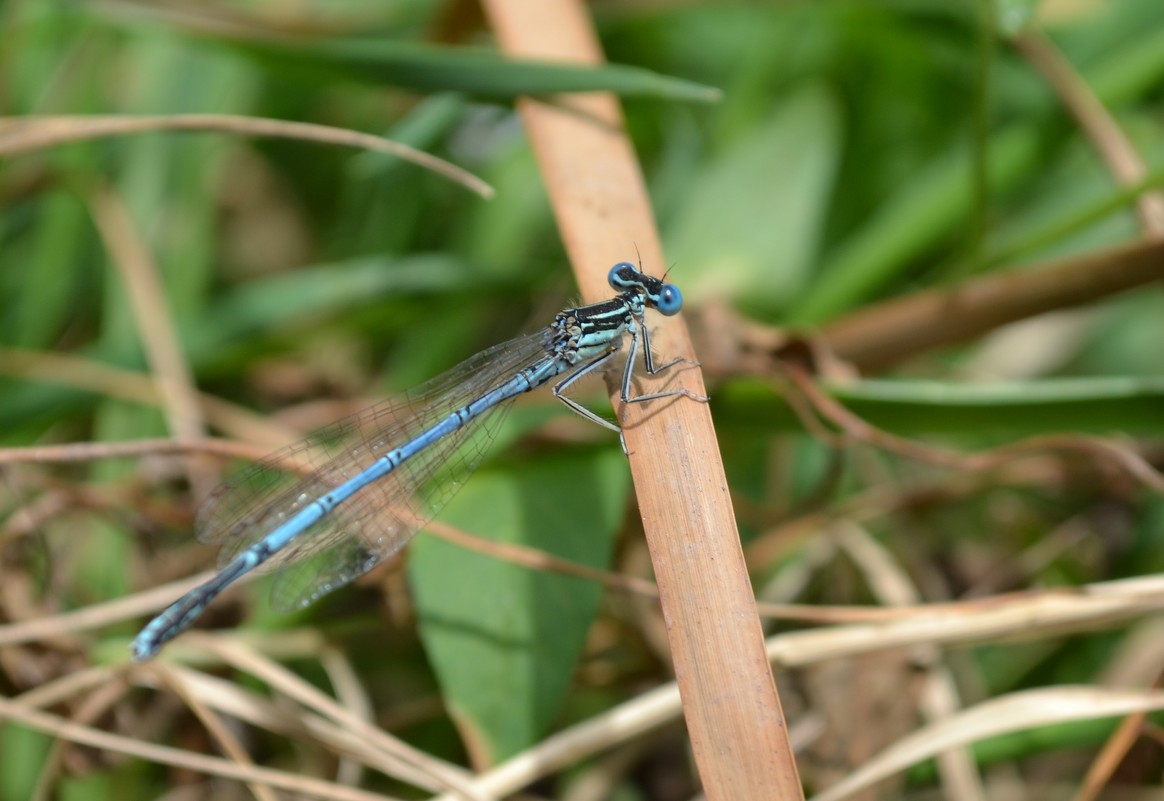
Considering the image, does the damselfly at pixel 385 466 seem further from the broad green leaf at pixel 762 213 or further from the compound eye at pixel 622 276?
the broad green leaf at pixel 762 213

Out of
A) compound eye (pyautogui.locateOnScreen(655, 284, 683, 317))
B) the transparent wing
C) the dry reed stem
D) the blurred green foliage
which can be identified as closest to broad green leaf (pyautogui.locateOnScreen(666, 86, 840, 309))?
the blurred green foliage

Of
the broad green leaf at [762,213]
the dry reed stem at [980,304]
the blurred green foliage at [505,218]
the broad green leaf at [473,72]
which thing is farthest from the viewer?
the broad green leaf at [762,213]

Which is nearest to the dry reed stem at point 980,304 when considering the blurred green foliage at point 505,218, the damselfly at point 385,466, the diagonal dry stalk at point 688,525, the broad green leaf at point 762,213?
the blurred green foliage at point 505,218

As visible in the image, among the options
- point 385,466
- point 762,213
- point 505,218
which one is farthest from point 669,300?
point 505,218

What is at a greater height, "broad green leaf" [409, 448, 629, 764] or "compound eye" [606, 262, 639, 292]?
"compound eye" [606, 262, 639, 292]

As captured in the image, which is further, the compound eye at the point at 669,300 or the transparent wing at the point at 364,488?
the transparent wing at the point at 364,488

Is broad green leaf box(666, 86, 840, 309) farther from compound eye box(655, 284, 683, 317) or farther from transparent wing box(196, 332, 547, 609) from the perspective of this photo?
compound eye box(655, 284, 683, 317)

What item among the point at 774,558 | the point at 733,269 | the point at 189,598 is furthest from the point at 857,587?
the point at 189,598
